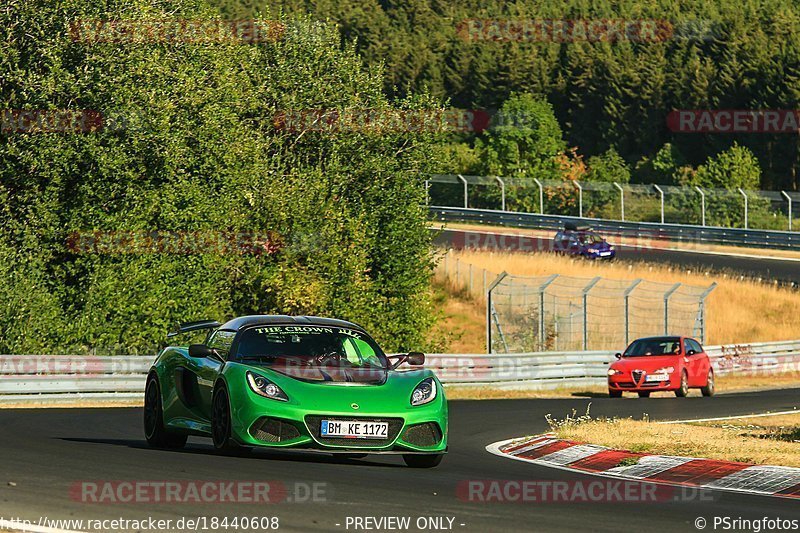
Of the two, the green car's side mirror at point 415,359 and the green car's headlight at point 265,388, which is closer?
the green car's headlight at point 265,388

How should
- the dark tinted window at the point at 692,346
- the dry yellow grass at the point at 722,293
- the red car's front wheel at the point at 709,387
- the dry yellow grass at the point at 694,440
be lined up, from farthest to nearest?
the dry yellow grass at the point at 722,293 < the red car's front wheel at the point at 709,387 < the dark tinted window at the point at 692,346 < the dry yellow grass at the point at 694,440

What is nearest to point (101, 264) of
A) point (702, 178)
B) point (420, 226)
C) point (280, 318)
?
point (420, 226)

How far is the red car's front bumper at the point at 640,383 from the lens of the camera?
2898cm

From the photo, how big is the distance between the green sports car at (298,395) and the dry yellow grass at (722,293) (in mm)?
34457

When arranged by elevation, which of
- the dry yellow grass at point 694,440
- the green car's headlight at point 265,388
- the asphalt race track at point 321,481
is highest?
the green car's headlight at point 265,388

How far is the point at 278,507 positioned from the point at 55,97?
26.1m

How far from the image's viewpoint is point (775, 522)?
8969mm

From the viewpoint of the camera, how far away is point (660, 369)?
2903 cm

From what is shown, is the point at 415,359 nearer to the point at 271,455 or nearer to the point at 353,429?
the point at 353,429

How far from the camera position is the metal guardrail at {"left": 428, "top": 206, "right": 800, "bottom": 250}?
6094 cm

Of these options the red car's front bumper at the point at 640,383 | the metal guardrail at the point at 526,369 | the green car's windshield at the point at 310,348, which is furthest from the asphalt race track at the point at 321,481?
the metal guardrail at the point at 526,369

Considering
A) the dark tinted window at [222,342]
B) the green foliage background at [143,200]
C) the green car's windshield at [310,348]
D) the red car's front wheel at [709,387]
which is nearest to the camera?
the green car's windshield at [310,348]

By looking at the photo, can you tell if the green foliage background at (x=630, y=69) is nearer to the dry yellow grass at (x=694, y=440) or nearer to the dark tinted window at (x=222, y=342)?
the dry yellow grass at (x=694, y=440)

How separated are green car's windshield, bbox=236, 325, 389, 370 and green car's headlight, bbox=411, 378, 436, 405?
1.82ft
